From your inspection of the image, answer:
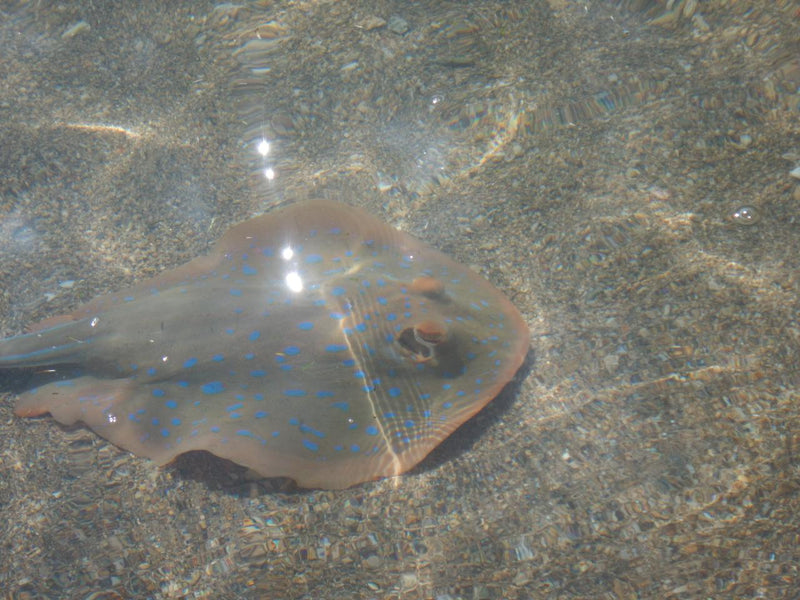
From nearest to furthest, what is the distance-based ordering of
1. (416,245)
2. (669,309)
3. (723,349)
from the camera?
(723,349) → (669,309) → (416,245)

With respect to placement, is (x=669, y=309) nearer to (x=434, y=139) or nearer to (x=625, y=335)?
(x=625, y=335)

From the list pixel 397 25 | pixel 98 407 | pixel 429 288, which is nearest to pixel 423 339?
pixel 429 288

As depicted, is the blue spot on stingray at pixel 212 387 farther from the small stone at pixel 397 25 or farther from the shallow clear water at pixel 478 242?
the small stone at pixel 397 25

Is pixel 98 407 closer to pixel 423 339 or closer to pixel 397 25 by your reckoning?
pixel 423 339

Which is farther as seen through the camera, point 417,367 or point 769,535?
A: point 417,367

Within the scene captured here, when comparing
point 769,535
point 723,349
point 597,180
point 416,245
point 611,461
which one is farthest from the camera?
point 597,180

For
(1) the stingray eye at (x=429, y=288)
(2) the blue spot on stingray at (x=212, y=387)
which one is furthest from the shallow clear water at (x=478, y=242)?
(1) the stingray eye at (x=429, y=288)

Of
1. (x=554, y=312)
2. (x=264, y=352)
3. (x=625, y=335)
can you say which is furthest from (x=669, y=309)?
(x=264, y=352)

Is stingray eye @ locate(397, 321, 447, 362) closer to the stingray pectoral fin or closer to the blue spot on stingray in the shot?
the blue spot on stingray
